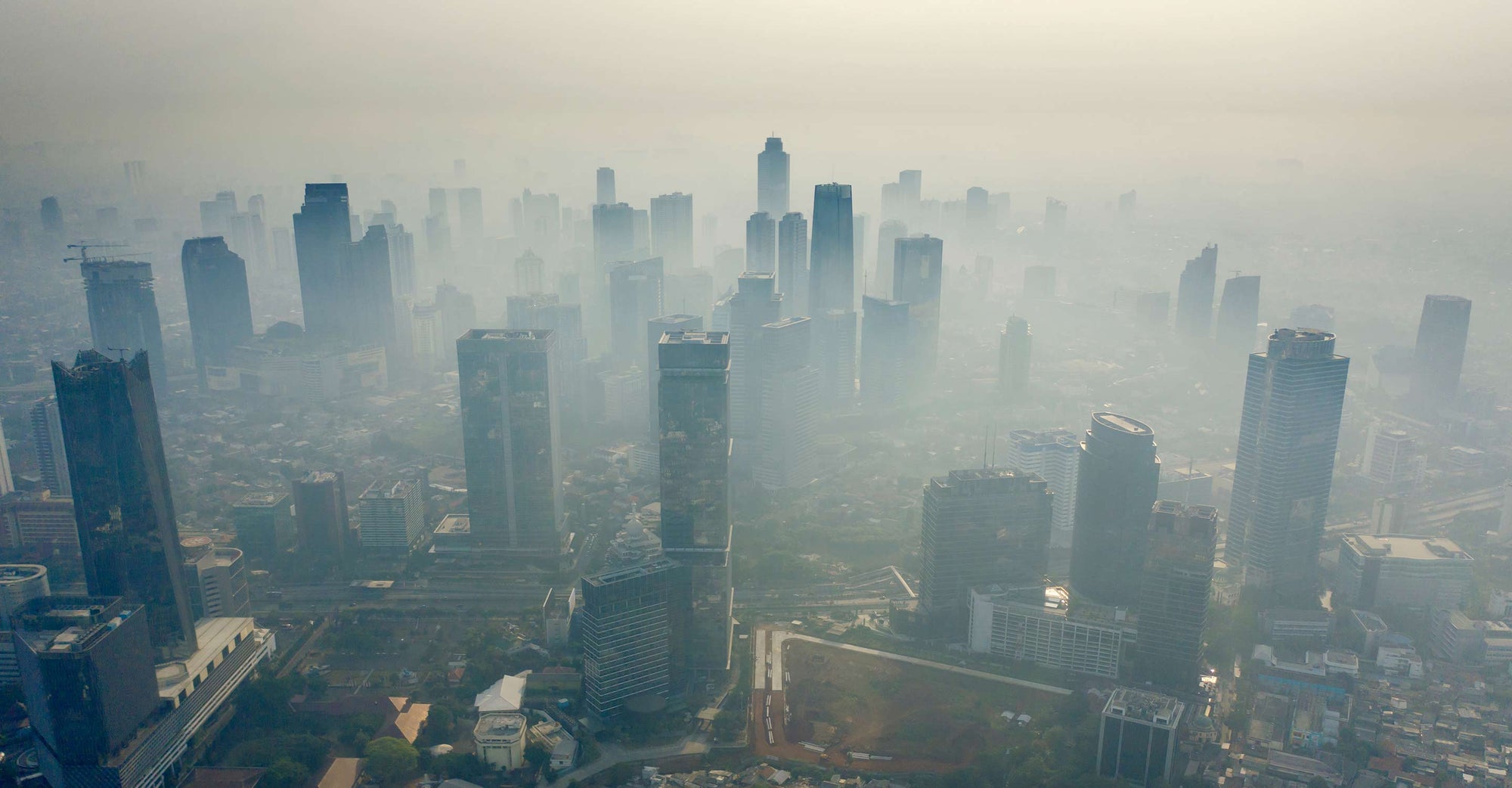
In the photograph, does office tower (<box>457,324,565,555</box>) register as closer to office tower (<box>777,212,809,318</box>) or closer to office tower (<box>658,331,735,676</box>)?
office tower (<box>658,331,735,676</box>)

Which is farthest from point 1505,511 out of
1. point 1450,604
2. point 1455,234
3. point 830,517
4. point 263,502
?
point 263,502

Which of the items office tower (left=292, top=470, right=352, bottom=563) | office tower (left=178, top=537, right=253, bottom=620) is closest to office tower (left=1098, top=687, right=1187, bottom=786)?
office tower (left=178, top=537, right=253, bottom=620)

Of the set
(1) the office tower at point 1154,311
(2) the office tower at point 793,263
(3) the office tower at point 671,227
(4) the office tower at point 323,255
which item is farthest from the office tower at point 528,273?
(1) the office tower at point 1154,311

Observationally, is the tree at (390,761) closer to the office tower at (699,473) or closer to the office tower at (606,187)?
the office tower at (699,473)

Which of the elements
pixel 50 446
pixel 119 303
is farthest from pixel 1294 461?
pixel 119 303

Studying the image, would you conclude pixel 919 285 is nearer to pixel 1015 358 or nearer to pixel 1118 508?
pixel 1015 358
